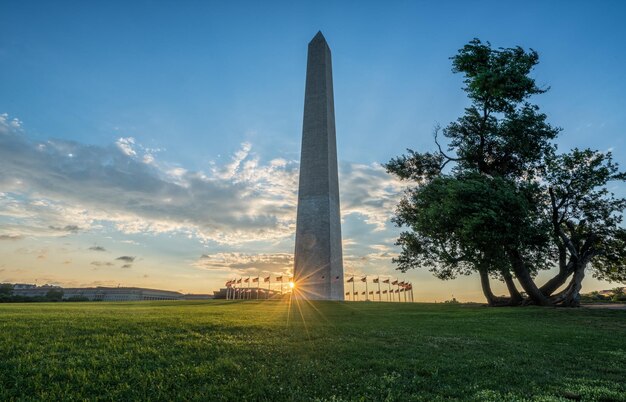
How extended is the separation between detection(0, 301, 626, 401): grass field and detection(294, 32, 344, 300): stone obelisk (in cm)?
2735

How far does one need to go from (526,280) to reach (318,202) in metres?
20.0

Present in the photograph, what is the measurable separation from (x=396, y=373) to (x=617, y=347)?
9.17 metres

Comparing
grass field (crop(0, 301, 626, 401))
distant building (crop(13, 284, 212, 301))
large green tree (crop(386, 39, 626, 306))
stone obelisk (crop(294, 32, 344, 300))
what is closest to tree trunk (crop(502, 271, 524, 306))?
large green tree (crop(386, 39, 626, 306))

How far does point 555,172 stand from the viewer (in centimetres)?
2873

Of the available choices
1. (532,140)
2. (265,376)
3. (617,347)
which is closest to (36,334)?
(265,376)

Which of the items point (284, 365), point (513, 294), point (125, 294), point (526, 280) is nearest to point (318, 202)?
point (513, 294)

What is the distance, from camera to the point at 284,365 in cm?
753

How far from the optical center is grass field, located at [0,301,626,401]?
5.89 metres

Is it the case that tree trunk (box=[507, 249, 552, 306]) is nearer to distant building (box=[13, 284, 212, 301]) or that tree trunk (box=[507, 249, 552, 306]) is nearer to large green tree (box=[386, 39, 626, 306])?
large green tree (box=[386, 39, 626, 306])

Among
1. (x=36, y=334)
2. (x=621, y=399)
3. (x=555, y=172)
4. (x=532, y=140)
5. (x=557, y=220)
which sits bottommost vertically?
(x=621, y=399)

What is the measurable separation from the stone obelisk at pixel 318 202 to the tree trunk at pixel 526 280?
17.3 m

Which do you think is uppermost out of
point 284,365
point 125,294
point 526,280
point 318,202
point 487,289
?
point 318,202

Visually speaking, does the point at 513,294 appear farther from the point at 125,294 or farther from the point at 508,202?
the point at 125,294

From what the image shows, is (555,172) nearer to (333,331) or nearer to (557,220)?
(557,220)
